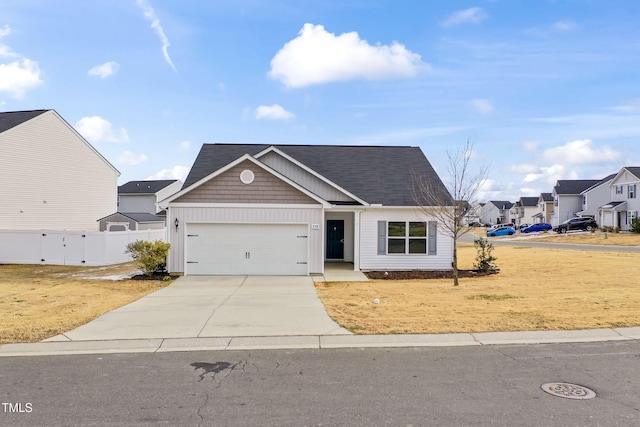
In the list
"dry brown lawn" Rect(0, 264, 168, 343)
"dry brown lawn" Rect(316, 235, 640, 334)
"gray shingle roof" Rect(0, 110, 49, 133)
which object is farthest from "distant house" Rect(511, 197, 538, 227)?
"dry brown lawn" Rect(0, 264, 168, 343)

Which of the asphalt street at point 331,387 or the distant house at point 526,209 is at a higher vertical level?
the distant house at point 526,209

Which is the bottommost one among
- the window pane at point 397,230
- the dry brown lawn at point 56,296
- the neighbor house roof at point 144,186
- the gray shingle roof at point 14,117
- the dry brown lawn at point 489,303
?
the dry brown lawn at point 56,296

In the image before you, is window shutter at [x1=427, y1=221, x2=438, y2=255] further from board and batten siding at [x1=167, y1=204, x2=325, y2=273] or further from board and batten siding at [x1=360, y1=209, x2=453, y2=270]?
board and batten siding at [x1=167, y1=204, x2=325, y2=273]

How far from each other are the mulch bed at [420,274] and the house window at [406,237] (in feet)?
3.27

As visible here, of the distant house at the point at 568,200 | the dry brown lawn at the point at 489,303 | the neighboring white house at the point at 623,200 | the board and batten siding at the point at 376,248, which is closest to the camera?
the dry brown lawn at the point at 489,303

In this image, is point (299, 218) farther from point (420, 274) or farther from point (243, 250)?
point (420, 274)

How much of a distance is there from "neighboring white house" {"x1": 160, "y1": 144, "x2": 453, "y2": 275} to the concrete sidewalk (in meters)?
9.38

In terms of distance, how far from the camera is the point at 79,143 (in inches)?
1152

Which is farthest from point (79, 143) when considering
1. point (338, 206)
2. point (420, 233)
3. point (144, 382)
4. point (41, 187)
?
point (144, 382)

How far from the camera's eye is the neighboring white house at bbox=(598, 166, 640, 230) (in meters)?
50.1

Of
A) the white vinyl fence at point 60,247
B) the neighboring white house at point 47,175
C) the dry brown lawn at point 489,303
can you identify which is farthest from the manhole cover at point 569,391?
the neighboring white house at point 47,175

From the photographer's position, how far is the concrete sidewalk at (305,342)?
7055mm

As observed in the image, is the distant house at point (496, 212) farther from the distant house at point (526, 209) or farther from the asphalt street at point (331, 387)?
the asphalt street at point (331, 387)

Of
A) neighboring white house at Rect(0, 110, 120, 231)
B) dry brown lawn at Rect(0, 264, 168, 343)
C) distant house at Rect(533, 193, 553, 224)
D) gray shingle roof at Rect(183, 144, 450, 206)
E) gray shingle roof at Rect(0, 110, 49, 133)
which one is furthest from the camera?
distant house at Rect(533, 193, 553, 224)
